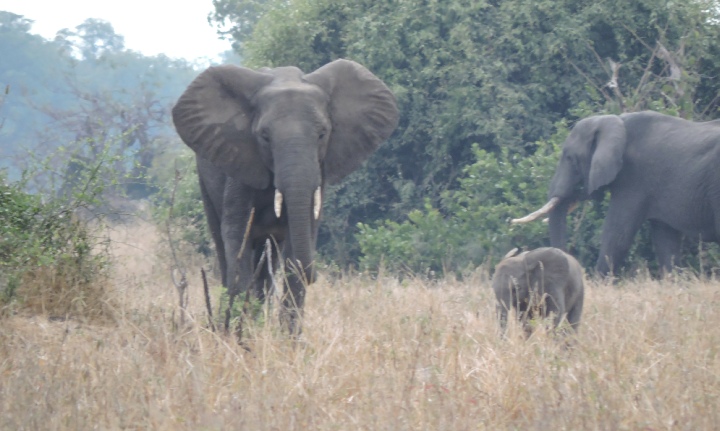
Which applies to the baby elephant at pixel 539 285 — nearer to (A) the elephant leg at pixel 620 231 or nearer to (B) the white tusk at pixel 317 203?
(B) the white tusk at pixel 317 203

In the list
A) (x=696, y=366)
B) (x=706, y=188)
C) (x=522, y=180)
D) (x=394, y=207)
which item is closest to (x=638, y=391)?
(x=696, y=366)

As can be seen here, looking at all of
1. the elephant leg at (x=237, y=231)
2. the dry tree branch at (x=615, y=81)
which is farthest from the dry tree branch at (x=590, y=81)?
the elephant leg at (x=237, y=231)

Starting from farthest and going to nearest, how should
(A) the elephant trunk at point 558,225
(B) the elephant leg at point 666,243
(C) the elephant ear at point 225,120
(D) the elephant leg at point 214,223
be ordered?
1. (A) the elephant trunk at point 558,225
2. (B) the elephant leg at point 666,243
3. (D) the elephant leg at point 214,223
4. (C) the elephant ear at point 225,120

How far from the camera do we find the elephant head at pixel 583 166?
1059cm

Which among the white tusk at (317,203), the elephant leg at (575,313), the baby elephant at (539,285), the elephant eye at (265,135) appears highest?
the elephant eye at (265,135)

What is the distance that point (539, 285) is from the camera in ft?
20.9

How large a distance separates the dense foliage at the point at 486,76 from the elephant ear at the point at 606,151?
2.70 ft

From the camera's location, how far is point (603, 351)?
5191mm

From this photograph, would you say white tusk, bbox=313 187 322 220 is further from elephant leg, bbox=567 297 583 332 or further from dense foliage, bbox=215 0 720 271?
dense foliage, bbox=215 0 720 271

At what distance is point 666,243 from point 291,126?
5670 millimetres

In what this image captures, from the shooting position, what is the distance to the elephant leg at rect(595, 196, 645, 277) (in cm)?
1055

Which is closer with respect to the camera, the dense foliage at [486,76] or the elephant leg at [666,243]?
the elephant leg at [666,243]

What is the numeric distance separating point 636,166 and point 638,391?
653 cm

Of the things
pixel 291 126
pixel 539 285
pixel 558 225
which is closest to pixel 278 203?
pixel 291 126
